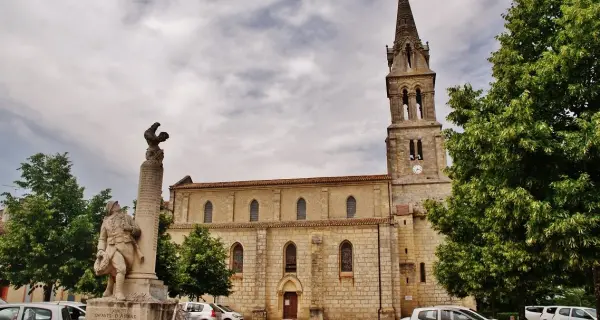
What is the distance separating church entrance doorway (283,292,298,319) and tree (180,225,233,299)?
7298 mm

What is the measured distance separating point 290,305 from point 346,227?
710 cm

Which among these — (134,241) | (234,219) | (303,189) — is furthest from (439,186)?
(134,241)

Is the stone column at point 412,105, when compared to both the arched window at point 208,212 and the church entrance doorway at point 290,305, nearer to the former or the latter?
the church entrance doorway at point 290,305

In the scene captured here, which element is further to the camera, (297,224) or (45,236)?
(297,224)

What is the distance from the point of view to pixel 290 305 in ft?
113

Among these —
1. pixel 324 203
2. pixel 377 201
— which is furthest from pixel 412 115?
pixel 324 203

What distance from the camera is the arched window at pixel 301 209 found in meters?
38.2

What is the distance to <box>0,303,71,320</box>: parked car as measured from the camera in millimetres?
A: 10945

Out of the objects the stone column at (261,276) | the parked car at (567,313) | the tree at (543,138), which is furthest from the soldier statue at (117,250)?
the stone column at (261,276)

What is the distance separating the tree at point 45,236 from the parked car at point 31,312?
456 inches

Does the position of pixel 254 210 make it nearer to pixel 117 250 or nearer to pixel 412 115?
pixel 412 115

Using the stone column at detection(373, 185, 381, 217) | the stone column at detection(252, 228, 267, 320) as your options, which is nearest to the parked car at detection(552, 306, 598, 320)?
the stone column at detection(373, 185, 381, 217)

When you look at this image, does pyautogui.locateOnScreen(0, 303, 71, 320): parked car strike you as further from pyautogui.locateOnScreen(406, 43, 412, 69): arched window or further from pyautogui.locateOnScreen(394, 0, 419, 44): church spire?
pyautogui.locateOnScreen(394, 0, 419, 44): church spire

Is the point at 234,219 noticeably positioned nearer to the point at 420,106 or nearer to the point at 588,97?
the point at 420,106
